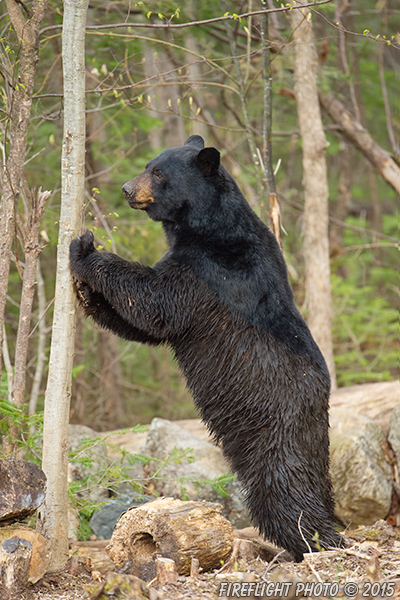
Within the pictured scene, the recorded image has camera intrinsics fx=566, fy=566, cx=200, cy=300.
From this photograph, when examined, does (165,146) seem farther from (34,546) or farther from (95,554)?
(34,546)

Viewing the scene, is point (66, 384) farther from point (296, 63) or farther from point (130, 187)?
point (296, 63)

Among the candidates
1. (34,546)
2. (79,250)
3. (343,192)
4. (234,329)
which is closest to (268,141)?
(234,329)

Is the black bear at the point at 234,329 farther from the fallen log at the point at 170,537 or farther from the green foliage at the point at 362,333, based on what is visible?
the green foliage at the point at 362,333

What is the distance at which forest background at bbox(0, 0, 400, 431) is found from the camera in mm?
6883

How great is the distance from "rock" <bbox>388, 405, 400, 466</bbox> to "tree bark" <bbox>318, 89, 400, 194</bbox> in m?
4.03

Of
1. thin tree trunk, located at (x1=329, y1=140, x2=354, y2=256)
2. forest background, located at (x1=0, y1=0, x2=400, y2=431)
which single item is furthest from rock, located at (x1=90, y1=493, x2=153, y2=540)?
thin tree trunk, located at (x1=329, y1=140, x2=354, y2=256)

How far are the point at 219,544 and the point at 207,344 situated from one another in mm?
1362

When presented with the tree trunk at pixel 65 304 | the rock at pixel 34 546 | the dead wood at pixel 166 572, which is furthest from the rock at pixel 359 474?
the rock at pixel 34 546

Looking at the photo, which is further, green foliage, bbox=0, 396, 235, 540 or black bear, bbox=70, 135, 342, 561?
green foliage, bbox=0, 396, 235, 540

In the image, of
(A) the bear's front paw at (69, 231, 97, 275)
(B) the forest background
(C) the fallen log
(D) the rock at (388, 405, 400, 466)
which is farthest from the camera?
(B) the forest background

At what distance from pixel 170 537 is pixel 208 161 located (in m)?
2.63

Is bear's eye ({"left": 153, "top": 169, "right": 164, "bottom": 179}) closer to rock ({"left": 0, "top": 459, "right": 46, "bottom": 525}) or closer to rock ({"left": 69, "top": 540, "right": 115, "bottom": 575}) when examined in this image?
rock ({"left": 0, "top": 459, "right": 46, "bottom": 525})

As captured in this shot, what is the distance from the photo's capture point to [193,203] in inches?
167

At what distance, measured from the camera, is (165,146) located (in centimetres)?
1169
